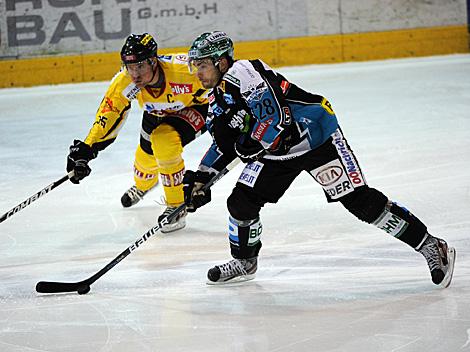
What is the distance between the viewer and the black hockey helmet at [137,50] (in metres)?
4.42

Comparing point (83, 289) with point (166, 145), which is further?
point (166, 145)

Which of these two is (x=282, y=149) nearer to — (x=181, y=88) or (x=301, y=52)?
(x=181, y=88)

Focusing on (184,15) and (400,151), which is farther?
(184,15)

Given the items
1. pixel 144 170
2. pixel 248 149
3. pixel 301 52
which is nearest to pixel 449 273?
pixel 248 149

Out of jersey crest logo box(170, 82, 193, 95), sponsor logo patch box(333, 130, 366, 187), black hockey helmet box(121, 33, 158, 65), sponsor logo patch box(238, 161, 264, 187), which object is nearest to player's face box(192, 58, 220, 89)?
sponsor logo patch box(238, 161, 264, 187)

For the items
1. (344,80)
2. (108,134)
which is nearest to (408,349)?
(108,134)

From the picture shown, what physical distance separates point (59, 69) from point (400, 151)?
4723mm

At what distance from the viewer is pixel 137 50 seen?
174 inches

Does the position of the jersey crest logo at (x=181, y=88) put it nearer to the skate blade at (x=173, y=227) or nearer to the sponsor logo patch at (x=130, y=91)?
the sponsor logo patch at (x=130, y=91)

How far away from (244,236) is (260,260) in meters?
0.43

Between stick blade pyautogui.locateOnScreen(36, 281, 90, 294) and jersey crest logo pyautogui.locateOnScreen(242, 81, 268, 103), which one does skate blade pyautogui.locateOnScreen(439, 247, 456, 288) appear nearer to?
jersey crest logo pyautogui.locateOnScreen(242, 81, 268, 103)

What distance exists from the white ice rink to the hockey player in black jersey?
0.86 ft

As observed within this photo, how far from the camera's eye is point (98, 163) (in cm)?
637

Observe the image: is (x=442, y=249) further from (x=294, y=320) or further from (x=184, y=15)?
(x=184, y=15)
